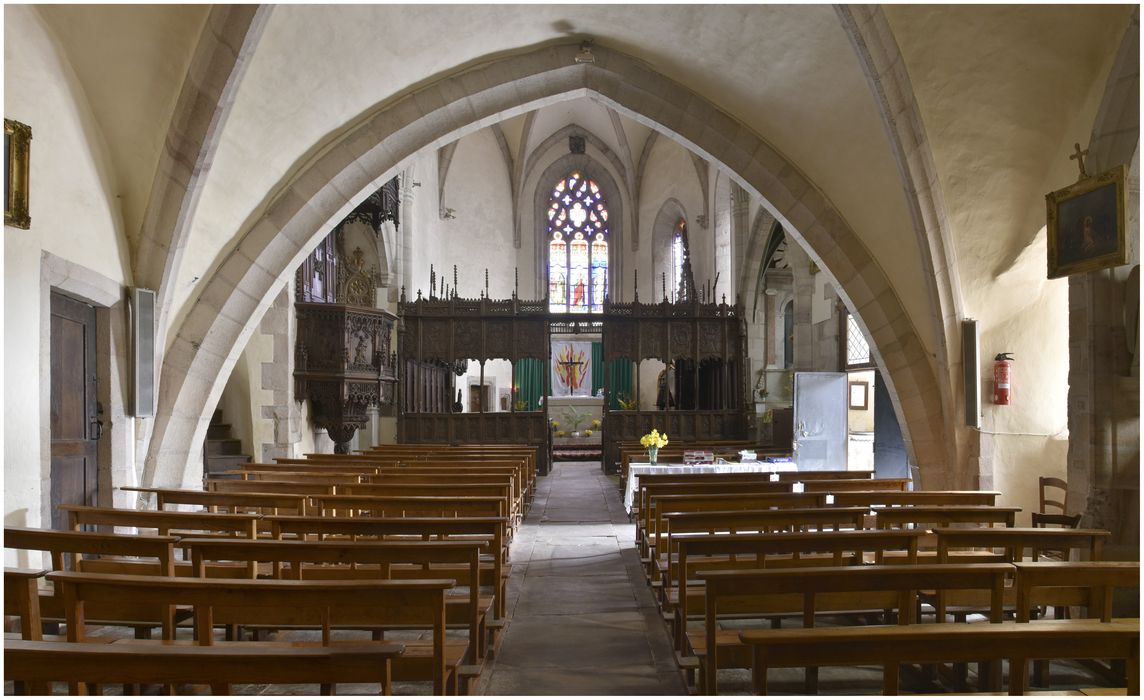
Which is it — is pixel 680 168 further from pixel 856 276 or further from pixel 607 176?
pixel 856 276

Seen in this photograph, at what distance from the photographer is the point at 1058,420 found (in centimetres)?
673

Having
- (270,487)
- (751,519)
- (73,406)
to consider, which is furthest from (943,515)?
(73,406)

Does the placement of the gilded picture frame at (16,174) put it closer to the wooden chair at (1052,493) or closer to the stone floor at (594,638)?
the stone floor at (594,638)

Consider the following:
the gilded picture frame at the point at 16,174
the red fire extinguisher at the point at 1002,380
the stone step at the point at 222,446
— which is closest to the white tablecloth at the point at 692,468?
the red fire extinguisher at the point at 1002,380

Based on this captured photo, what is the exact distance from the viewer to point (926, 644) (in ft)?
6.57

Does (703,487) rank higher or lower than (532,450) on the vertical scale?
higher

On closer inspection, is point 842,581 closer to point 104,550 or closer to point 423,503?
point 423,503

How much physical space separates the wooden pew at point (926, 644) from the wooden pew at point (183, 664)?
0.97 meters

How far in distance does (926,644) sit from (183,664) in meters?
1.85

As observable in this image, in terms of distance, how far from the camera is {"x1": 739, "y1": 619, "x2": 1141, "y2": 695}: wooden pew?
1.97 metres

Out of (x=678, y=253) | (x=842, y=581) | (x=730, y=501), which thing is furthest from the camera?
(x=678, y=253)

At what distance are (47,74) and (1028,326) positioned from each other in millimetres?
7843

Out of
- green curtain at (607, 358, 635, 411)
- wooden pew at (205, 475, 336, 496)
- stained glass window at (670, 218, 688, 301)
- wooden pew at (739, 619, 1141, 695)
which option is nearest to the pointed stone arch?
wooden pew at (205, 475, 336, 496)

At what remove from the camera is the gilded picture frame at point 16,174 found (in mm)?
4410
